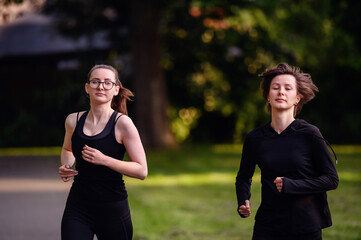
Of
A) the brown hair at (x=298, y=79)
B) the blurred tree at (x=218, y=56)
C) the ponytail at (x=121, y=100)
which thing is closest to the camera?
the brown hair at (x=298, y=79)

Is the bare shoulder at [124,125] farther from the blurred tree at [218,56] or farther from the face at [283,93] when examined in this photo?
the blurred tree at [218,56]

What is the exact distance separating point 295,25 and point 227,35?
2.37m

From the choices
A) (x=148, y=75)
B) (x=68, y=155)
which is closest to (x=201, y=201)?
(x=68, y=155)

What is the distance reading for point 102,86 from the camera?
13.8ft

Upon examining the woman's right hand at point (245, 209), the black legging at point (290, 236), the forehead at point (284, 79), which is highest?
the forehead at point (284, 79)

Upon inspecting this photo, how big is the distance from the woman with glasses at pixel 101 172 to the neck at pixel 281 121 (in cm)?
84

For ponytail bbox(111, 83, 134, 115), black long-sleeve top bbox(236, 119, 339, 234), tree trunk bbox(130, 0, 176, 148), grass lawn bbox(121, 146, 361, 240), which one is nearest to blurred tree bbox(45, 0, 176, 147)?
tree trunk bbox(130, 0, 176, 148)

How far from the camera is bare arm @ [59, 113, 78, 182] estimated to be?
4.14 metres

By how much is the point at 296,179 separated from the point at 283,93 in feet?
1.72

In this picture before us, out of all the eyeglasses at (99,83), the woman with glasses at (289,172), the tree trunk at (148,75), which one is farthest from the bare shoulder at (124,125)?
the tree trunk at (148,75)

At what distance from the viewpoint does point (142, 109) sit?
20.9 m

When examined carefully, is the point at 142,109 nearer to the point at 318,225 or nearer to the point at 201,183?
the point at 201,183

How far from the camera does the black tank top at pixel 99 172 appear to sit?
4121 mm

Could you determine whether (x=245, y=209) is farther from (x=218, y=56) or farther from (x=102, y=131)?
(x=218, y=56)
